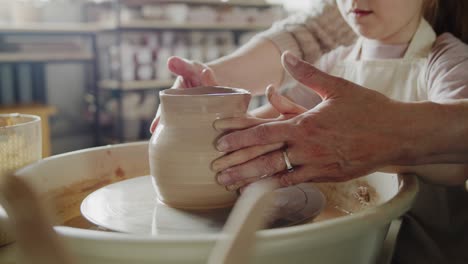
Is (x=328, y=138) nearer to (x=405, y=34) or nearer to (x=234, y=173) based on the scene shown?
(x=234, y=173)

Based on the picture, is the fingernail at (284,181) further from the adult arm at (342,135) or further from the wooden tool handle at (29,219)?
the wooden tool handle at (29,219)

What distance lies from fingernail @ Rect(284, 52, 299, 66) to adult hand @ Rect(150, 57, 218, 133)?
0.31 metres

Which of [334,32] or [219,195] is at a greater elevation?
[334,32]

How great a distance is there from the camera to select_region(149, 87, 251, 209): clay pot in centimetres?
60

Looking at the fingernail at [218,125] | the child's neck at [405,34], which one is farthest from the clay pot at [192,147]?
the child's neck at [405,34]

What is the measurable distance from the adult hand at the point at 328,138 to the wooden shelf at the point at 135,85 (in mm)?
2610

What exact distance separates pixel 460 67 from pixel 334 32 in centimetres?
47

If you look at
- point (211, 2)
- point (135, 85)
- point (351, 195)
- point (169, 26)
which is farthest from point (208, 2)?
point (351, 195)

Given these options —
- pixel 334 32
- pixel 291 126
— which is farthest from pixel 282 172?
pixel 334 32

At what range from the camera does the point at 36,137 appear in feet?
2.21

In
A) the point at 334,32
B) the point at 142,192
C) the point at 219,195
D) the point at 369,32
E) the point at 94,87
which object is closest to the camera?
the point at 219,195

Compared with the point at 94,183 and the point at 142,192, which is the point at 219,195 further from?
the point at 94,183

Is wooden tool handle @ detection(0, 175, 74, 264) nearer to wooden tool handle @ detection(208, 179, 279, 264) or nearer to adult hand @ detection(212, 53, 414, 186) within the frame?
wooden tool handle @ detection(208, 179, 279, 264)

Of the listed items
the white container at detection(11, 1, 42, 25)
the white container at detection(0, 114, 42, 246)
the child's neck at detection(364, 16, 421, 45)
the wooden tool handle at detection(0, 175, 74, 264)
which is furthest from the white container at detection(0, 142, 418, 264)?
the white container at detection(11, 1, 42, 25)
